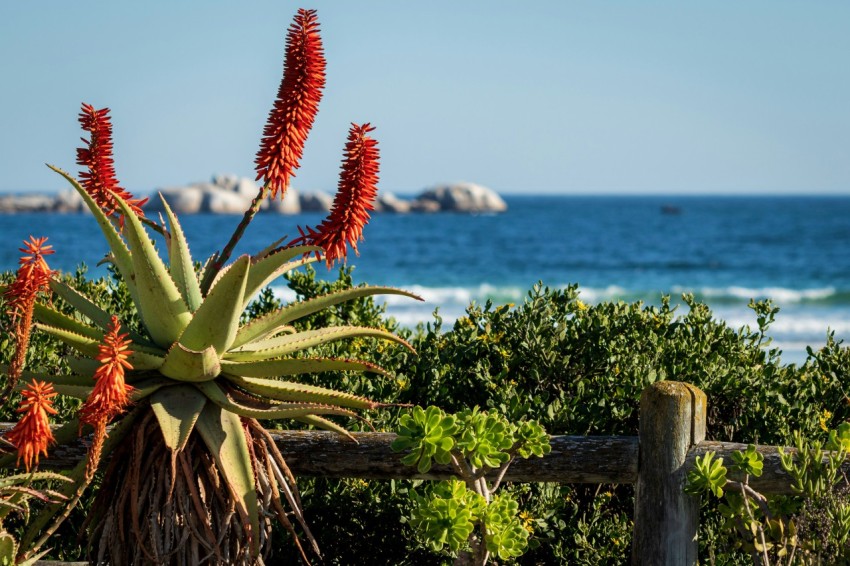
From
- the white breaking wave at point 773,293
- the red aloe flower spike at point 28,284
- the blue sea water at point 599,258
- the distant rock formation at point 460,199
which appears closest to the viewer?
the red aloe flower spike at point 28,284

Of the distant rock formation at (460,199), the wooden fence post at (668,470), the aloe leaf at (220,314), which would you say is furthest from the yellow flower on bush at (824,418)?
the distant rock formation at (460,199)

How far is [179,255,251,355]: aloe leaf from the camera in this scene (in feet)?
11.2

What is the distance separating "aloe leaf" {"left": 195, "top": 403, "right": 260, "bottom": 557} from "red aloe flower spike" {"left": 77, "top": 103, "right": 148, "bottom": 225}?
0.86 meters

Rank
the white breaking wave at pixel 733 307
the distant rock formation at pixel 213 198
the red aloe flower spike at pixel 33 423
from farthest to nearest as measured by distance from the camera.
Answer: the distant rock formation at pixel 213 198
the white breaking wave at pixel 733 307
the red aloe flower spike at pixel 33 423

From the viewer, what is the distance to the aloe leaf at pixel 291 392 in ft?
12.1

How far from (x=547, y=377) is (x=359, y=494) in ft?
3.80

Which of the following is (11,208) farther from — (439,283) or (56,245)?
(439,283)

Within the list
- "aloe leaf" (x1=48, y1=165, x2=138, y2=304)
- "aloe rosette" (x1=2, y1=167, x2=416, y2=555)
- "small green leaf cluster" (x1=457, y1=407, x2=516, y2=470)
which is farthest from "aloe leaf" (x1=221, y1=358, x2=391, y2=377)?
"aloe leaf" (x1=48, y1=165, x2=138, y2=304)

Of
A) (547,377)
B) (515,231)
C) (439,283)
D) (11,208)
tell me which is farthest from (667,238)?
(11,208)

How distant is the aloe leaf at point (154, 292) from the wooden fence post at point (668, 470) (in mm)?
1914

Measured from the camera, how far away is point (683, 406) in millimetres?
4102

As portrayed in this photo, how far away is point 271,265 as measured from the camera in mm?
3689

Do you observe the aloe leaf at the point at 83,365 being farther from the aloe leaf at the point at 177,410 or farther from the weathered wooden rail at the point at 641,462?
the weathered wooden rail at the point at 641,462

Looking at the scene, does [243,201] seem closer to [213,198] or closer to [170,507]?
[213,198]
